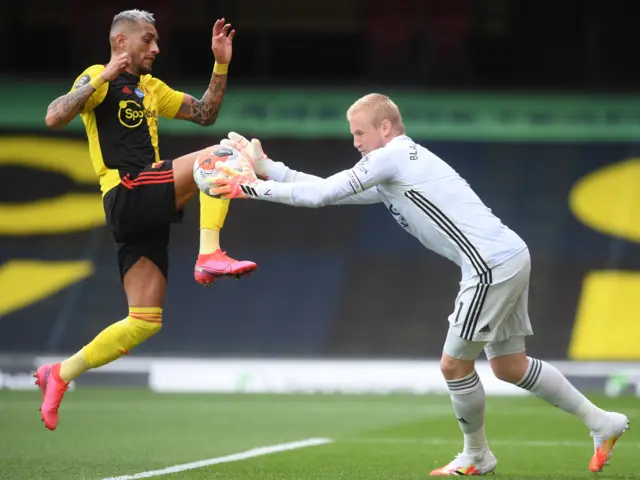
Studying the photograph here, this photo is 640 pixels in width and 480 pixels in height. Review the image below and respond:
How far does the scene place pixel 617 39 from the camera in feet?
58.6

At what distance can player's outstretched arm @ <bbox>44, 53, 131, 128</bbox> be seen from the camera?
659 centimetres

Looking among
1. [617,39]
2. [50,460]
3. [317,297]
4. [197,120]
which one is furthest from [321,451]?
Answer: [617,39]

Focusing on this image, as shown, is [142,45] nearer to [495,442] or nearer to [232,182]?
[232,182]

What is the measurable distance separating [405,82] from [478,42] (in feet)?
4.09

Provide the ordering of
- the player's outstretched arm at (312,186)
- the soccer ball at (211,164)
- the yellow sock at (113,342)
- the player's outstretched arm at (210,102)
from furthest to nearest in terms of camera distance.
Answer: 1. the player's outstretched arm at (210,102)
2. the yellow sock at (113,342)
3. the soccer ball at (211,164)
4. the player's outstretched arm at (312,186)

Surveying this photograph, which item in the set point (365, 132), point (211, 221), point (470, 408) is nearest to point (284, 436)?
point (470, 408)

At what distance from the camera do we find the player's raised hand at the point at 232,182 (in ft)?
20.6

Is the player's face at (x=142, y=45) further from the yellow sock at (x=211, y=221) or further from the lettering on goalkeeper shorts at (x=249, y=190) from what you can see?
the lettering on goalkeeper shorts at (x=249, y=190)

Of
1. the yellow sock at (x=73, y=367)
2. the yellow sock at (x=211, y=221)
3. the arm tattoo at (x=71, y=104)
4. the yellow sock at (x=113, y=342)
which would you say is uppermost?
the arm tattoo at (x=71, y=104)

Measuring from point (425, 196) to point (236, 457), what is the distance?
2300 mm

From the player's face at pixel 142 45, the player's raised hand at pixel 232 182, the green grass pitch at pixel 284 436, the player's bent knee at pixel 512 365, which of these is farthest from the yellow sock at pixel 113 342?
the player's bent knee at pixel 512 365

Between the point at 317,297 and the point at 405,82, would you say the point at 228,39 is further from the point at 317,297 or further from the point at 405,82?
the point at 405,82

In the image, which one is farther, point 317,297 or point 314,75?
point 314,75

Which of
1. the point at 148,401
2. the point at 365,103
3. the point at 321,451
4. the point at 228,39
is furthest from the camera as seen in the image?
the point at 148,401
